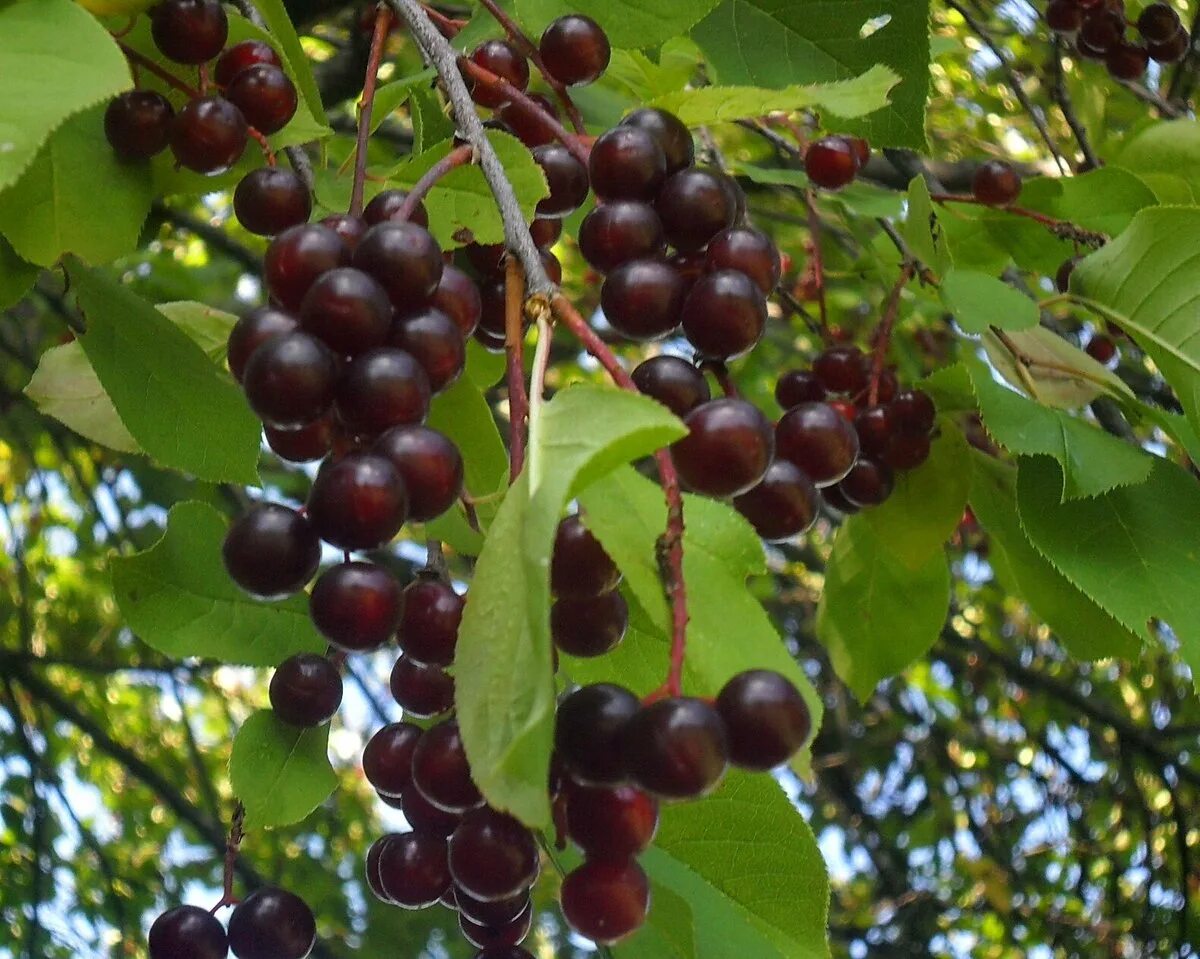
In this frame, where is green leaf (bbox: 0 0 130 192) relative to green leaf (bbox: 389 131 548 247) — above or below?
above

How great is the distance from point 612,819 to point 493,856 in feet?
0.27

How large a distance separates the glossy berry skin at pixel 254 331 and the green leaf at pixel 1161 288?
2.72ft

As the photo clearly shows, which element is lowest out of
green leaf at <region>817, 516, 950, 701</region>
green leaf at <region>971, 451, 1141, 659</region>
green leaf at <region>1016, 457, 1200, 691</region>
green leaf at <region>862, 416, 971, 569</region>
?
green leaf at <region>817, 516, 950, 701</region>

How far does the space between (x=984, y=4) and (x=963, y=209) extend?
1682 millimetres

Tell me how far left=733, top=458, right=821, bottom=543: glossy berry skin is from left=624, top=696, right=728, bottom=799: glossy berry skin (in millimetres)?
290

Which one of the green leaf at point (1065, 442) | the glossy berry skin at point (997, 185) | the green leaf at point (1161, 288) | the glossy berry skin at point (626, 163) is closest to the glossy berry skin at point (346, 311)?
the glossy berry skin at point (626, 163)

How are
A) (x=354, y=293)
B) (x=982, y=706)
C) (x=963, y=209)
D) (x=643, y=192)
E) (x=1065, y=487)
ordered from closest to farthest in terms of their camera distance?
(x=354, y=293) → (x=643, y=192) → (x=1065, y=487) → (x=963, y=209) → (x=982, y=706)

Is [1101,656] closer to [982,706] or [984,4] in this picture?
[984,4]

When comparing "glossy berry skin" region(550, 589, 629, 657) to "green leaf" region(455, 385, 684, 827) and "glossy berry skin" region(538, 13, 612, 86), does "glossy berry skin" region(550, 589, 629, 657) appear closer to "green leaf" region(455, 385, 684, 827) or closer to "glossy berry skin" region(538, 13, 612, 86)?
"green leaf" region(455, 385, 684, 827)

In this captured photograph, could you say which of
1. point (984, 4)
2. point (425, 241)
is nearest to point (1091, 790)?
point (984, 4)

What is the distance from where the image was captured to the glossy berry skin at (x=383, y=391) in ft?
2.12

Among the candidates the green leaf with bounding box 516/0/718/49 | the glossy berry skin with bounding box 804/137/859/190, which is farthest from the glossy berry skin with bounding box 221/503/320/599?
the glossy berry skin with bounding box 804/137/859/190

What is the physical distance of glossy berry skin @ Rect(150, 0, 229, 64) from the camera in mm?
945

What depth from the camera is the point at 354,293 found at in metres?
0.66
